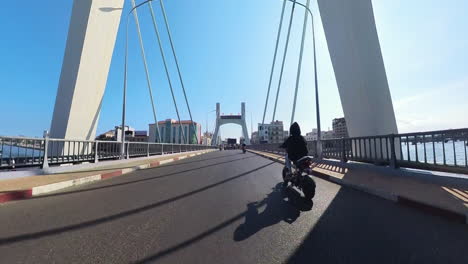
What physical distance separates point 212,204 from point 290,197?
1747mm

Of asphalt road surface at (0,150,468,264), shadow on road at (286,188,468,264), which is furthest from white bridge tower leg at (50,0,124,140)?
shadow on road at (286,188,468,264)

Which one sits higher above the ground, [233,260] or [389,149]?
[389,149]

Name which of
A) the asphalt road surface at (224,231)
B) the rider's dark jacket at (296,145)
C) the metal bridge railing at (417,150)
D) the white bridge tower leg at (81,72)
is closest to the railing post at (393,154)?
the metal bridge railing at (417,150)

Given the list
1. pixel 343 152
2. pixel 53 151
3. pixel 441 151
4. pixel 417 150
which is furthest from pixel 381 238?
pixel 53 151

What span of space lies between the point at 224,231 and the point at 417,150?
6.24 metres

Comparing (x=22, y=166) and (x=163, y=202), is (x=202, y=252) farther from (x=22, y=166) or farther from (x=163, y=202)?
(x=22, y=166)

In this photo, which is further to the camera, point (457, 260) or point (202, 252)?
point (202, 252)

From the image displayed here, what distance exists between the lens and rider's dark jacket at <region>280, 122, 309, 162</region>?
220 inches

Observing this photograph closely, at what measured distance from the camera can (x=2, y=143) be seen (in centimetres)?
709

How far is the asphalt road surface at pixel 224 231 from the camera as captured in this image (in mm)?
2455

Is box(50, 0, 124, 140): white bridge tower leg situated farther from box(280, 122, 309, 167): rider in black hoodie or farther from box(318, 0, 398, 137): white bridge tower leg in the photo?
box(318, 0, 398, 137): white bridge tower leg

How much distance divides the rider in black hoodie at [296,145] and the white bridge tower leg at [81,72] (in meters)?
12.3

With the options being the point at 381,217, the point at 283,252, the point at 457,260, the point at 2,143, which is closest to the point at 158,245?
the point at 283,252

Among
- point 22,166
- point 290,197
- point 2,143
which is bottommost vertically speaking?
point 290,197
